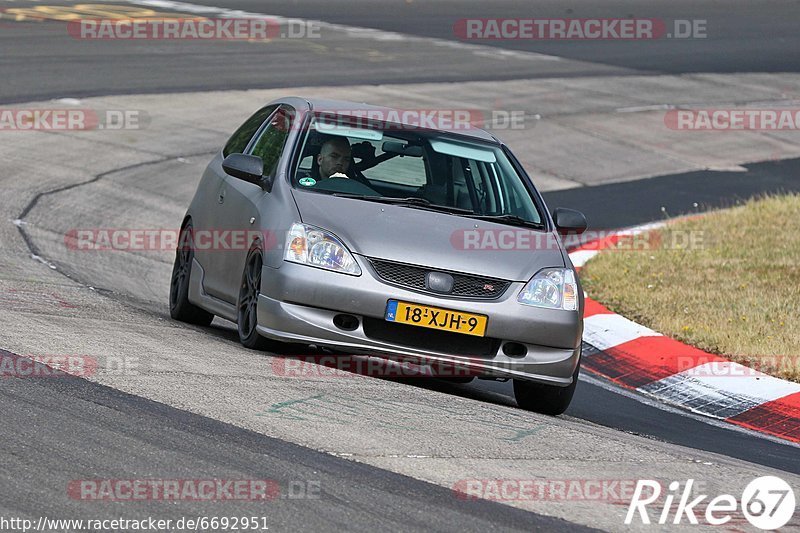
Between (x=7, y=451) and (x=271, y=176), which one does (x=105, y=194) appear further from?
(x=7, y=451)

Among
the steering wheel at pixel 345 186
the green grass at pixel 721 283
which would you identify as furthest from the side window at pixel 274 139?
the green grass at pixel 721 283

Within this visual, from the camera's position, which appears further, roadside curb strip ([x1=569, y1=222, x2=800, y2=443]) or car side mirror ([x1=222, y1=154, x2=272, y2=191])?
roadside curb strip ([x1=569, y1=222, x2=800, y2=443])

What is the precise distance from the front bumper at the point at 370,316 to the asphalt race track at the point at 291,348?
0.81 feet

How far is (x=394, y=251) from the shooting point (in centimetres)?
767

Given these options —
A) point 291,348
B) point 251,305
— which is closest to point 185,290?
point 291,348

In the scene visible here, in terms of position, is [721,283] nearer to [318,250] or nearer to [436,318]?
[436,318]

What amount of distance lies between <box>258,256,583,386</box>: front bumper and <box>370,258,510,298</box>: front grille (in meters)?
0.05

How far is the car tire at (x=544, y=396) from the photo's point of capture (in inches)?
321

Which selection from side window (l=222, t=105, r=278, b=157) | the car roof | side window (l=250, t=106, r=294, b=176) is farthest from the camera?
side window (l=222, t=105, r=278, b=157)

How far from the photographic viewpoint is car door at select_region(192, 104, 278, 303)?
895cm

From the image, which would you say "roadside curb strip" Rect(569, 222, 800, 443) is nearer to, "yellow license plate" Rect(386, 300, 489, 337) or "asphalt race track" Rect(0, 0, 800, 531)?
"asphalt race track" Rect(0, 0, 800, 531)

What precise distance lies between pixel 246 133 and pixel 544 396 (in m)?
3.00

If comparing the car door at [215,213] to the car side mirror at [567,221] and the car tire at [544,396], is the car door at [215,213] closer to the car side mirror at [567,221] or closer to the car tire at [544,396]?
the car tire at [544,396]

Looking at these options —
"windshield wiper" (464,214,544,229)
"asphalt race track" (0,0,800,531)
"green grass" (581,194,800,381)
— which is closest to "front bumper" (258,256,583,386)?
"asphalt race track" (0,0,800,531)
